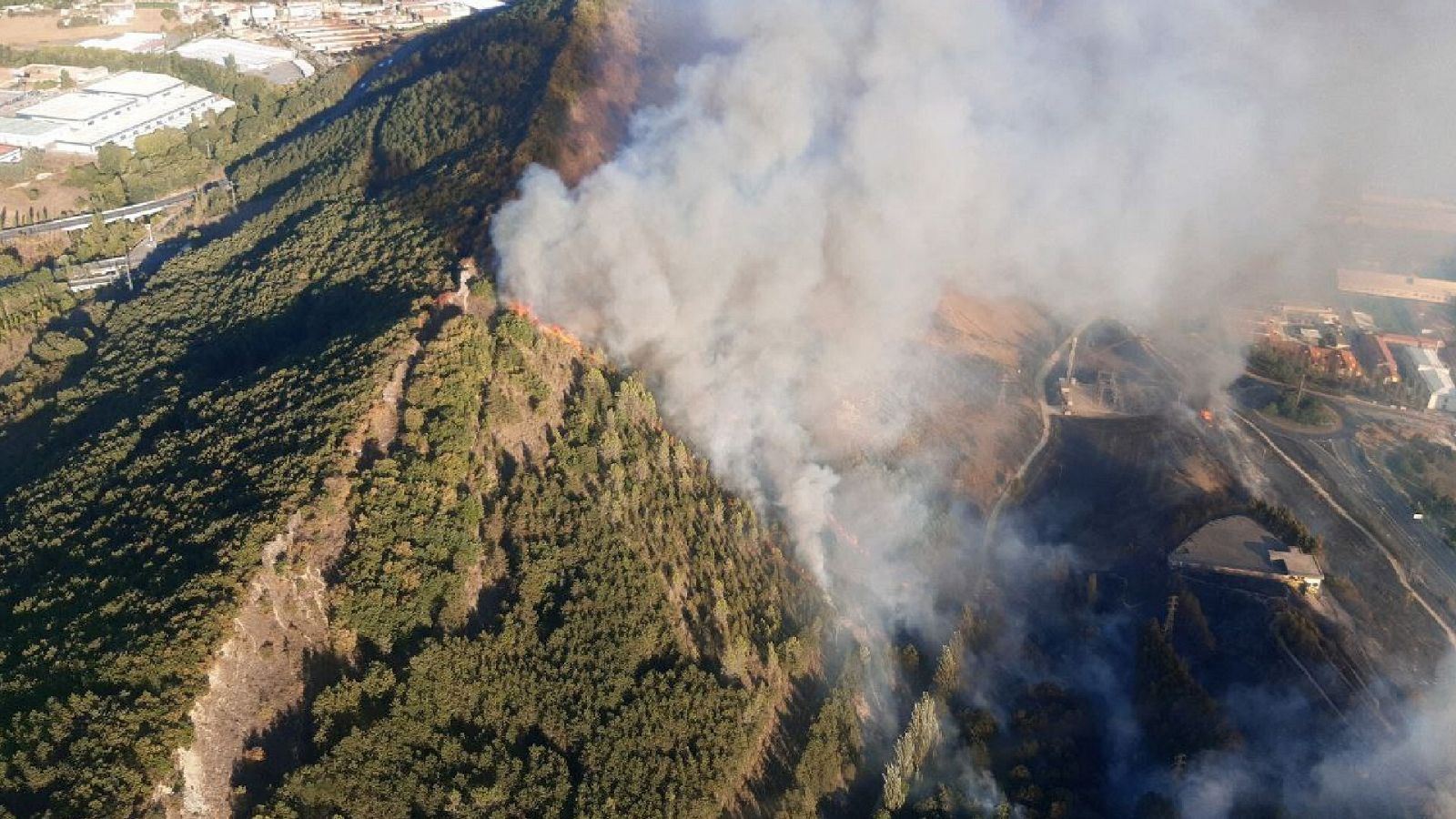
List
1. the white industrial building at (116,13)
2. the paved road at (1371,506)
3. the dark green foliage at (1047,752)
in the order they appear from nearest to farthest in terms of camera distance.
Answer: the dark green foliage at (1047,752), the paved road at (1371,506), the white industrial building at (116,13)

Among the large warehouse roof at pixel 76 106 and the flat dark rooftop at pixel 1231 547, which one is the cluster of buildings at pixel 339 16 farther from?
the flat dark rooftop at pixel 1231 547

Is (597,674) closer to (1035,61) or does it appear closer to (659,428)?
(659,428)

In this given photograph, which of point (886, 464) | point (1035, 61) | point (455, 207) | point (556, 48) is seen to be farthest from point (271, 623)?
point (1035, 61)

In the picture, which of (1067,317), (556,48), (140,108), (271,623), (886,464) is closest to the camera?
(271,623)

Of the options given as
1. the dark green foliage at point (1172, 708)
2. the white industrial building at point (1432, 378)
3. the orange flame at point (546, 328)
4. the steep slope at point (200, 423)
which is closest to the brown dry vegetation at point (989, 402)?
the dark green foliage at point (1172, 708)

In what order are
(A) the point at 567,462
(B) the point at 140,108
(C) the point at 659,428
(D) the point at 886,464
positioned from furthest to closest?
(B) the point at 140,108 < (D) the point at 886,464 < (C) the point at 659,428 < (A) the point at 567,462

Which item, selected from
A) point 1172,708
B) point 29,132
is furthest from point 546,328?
point 29,132
